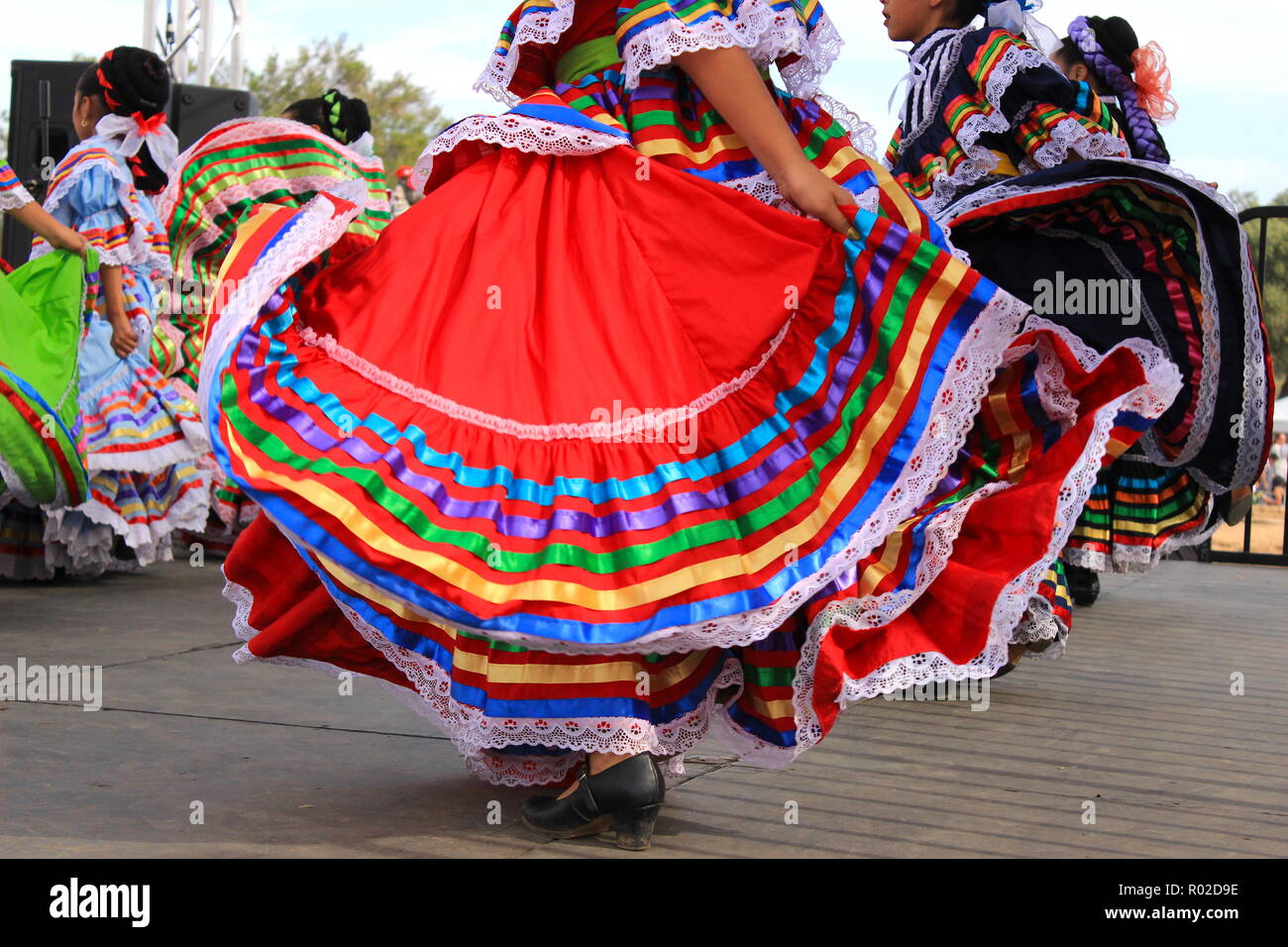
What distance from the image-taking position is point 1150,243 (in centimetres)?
354

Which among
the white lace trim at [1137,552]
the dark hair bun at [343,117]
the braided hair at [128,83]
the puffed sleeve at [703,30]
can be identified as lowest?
the white lace trim at [1137,552]

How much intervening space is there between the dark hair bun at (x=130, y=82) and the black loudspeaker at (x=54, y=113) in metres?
2.31

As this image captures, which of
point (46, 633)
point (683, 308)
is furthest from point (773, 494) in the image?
point (46, 633)

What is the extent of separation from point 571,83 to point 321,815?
1364 mm

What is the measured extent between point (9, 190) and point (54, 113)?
3.92m

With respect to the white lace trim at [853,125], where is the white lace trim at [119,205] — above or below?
above

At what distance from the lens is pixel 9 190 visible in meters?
4.83

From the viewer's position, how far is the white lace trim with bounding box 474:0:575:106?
2.53 m

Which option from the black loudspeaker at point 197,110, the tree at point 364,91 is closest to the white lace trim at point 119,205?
the black loudspeaker at point 197,110

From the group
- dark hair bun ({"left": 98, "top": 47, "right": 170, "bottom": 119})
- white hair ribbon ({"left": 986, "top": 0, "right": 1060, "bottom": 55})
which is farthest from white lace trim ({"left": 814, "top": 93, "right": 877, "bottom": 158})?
dark hair bun ({"left": 98, "top": 47, "right": 170, "bottom": 119})

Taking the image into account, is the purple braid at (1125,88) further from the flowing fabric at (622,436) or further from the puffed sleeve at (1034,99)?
the flowing fabric at (622,436)

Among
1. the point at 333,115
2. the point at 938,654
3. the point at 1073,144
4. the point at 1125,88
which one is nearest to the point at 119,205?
the point at 333,115

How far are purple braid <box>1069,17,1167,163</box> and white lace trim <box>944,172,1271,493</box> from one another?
149 centimetres

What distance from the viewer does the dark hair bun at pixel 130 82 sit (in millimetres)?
5688
